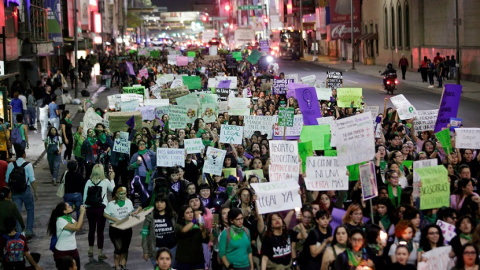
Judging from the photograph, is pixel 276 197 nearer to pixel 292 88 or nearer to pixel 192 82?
pixel 292 88

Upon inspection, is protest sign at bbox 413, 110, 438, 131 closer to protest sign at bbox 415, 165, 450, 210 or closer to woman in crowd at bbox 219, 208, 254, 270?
protest sign at bbox 415, 165, 450, 210

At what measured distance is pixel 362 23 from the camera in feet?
259

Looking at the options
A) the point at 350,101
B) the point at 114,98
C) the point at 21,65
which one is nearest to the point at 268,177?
the point at 350,101

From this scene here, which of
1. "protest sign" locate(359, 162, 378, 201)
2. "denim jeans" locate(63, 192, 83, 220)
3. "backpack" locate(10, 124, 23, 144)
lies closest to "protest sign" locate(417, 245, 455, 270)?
"protest sign" locate(359, 162, 378, 201)

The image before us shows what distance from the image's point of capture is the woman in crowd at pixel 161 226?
1139 centimetres

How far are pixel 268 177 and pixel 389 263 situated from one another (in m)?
4.59

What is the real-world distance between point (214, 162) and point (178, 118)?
17.7 ft

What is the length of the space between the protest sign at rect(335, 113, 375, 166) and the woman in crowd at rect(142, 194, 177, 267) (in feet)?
7.40

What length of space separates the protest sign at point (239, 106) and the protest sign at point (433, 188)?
10.9 m

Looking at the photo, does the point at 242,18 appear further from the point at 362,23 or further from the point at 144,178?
the point at 144,178

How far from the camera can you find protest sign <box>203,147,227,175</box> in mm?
14398

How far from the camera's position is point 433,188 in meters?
11.0

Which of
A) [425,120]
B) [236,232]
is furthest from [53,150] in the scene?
[236,232]

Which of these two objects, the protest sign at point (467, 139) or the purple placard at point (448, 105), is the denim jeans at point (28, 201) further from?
the purple placard at point (448, 105)
